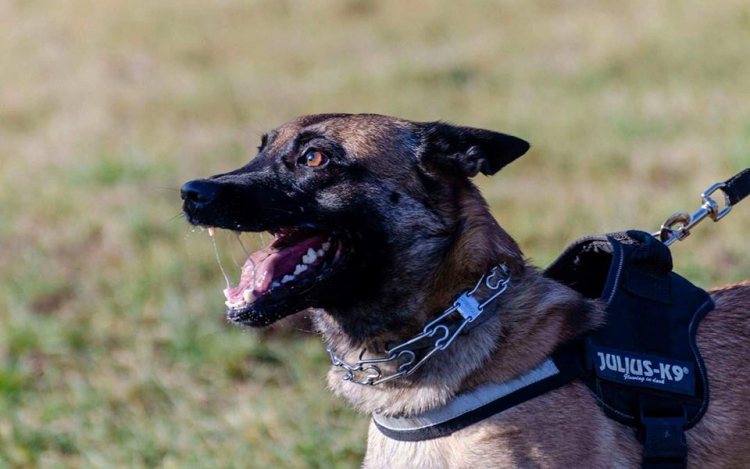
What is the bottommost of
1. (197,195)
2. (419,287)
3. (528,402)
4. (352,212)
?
(528,402)

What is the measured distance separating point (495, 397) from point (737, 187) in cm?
129

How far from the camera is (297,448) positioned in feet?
13.1

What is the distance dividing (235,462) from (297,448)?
259mm

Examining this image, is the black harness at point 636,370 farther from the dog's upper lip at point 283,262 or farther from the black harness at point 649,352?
the dog's upper lip at point 283,262

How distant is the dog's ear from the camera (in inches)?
113

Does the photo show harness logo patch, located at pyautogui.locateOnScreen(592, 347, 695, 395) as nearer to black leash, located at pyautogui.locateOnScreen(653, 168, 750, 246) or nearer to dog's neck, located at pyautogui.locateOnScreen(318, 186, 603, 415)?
dog's neck, located at pyautogui.locateOnScreen(318, 186, 603, 415)

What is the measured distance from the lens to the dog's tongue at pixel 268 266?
2.83 meters

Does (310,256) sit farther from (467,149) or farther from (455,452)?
(455,452)

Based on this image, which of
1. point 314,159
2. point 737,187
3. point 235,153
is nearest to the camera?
point 314,159

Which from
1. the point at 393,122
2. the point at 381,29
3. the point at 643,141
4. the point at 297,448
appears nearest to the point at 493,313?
the point at 393,122

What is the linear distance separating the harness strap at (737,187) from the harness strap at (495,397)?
99 cm

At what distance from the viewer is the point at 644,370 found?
8.85 ft

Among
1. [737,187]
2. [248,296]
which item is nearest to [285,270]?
[248,296]

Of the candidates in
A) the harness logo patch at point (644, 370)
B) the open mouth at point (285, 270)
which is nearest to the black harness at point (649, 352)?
the harness logo patch at point (644, 370)
